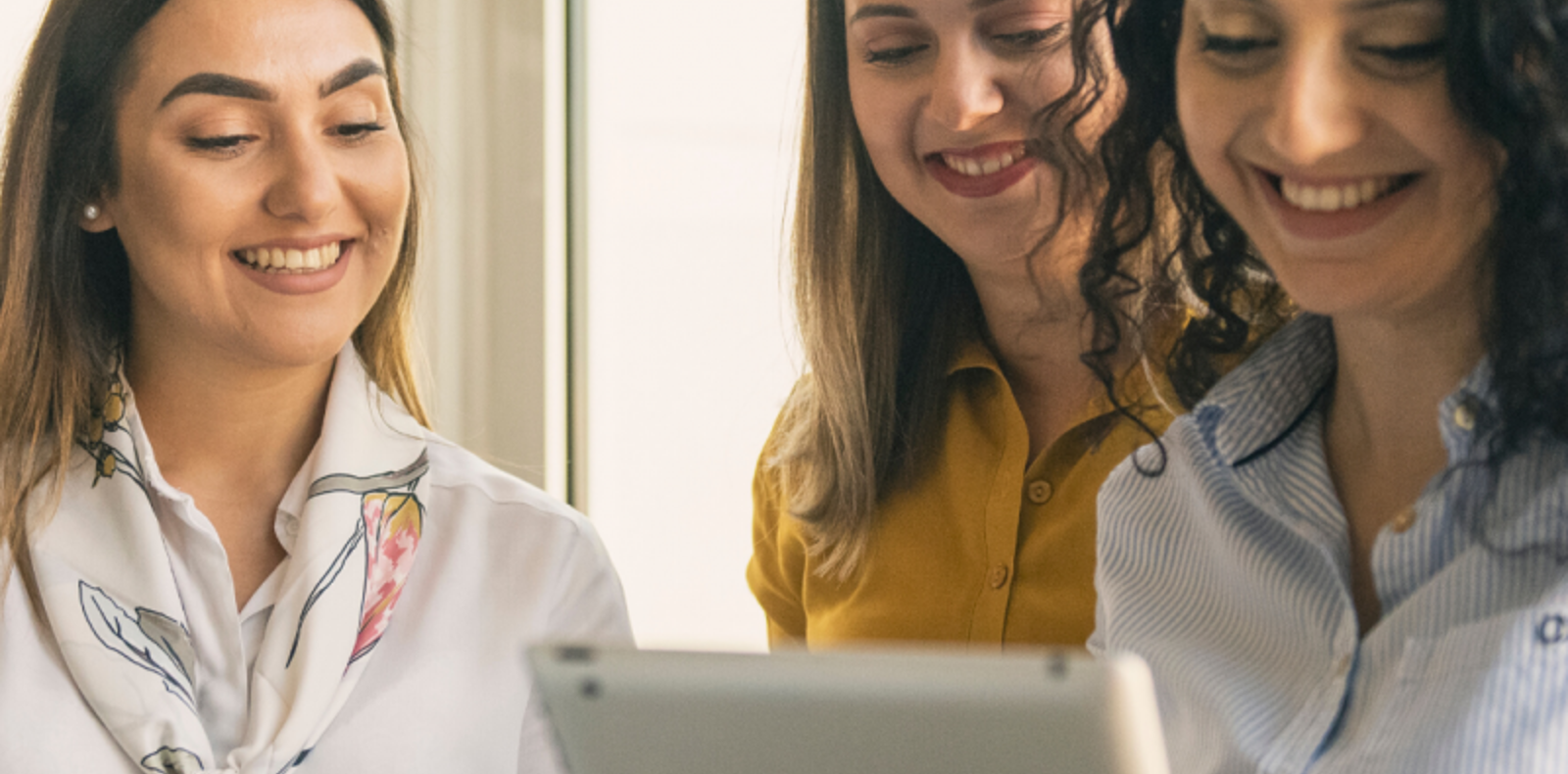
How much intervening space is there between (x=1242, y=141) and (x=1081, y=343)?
0.54m

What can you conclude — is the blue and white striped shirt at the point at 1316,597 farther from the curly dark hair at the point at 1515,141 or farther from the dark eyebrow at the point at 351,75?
the dark eyebrow at the point at 351,75

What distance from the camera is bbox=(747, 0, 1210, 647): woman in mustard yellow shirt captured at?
4.99 ft

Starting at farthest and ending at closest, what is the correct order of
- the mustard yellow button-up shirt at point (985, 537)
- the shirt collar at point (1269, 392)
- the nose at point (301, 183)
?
the nose at point (301, 183), the mustard yellow button-up shirt at point (985, 537), the shirt collar at point (1269, 392)

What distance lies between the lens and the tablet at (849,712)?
2.23 ft

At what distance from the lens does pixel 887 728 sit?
2.35 ft

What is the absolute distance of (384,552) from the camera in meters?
1.69

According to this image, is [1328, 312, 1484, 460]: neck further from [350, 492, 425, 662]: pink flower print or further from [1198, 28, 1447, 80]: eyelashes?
[350, 492, 425, 662]: pink flower print

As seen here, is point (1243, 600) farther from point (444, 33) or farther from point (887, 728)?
point (444, 33)

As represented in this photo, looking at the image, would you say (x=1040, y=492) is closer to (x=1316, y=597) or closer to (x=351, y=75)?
(x=1316, y=597)

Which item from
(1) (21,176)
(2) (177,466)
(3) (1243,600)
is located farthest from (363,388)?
(3) (1243,600)

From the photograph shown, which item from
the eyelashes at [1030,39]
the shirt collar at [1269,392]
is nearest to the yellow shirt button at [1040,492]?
the shirt collar at [1269,392]

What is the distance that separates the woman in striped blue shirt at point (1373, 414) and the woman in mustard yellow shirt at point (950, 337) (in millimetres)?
194

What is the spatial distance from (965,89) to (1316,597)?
2.20 ft

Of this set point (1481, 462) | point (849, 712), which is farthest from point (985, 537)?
point (849, 712)
